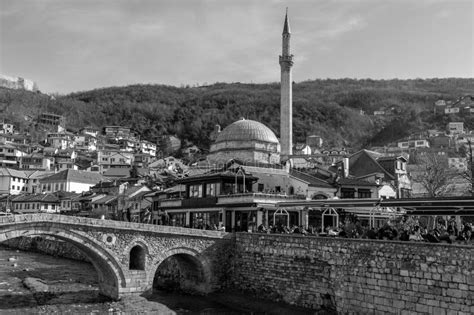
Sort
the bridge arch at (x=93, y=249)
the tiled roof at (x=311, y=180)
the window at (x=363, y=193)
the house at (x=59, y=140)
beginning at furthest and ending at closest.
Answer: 1. the house at (x=59, y=140)
2. the window at (x=363, y=193)
3. the tiled roof at (x=311, y=180)
4. the bridge arch at (x=93, y=249)

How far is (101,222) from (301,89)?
173 meters

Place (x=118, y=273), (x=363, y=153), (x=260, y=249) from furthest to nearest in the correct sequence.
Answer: (x=363, y=153)
(x=260, y=249)
(x=118, y=273)

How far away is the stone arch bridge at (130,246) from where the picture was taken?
2484 cm

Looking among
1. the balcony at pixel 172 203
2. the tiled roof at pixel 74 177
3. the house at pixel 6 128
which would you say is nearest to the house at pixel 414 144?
the tiled roof at pixel 74 177

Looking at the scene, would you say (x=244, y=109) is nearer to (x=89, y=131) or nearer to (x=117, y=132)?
(x=117, y=132)

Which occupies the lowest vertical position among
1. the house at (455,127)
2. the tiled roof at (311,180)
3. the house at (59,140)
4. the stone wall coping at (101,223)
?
the stone wall coping at (101,223)

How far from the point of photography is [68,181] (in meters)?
84.6

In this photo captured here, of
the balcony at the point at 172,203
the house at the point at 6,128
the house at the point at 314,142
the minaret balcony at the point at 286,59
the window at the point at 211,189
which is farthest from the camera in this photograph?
the house at the point at 6,128

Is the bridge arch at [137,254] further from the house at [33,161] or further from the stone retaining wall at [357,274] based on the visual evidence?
the house at [33,161]

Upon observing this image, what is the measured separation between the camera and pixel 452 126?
389 feet

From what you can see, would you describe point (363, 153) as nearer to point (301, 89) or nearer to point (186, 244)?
point (186, 244)

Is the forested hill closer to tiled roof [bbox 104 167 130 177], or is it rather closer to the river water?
tiled roof [bbox 104 167 130 177]

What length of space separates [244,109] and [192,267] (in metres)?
129

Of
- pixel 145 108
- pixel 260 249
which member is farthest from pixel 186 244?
pixel 145 108
